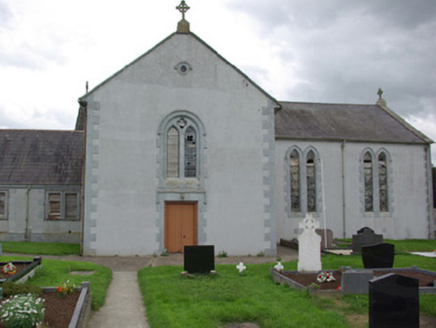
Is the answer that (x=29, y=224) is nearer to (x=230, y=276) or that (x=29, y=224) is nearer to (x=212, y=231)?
(x=212, y=231)

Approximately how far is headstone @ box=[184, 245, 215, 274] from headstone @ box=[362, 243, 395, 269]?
493 cm

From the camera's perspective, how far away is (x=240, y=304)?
401 inches

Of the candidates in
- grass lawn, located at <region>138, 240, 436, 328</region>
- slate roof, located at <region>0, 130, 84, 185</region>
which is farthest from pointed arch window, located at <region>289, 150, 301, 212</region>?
grass lawn, located at <region>138, 240, 436, 328</region>

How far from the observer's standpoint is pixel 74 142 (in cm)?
2788

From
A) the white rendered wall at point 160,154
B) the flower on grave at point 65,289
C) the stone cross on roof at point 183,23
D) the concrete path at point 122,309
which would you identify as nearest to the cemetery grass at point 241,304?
the concrete path at point 122,309

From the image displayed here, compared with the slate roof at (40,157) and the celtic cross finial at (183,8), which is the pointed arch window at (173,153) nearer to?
the celtic cross finial at (183,8)

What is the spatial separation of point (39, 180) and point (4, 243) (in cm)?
394

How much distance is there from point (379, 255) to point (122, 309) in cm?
838

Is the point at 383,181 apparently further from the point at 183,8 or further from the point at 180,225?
the point at 183,8

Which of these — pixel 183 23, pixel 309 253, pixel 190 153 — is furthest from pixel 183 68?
pixel 309 253

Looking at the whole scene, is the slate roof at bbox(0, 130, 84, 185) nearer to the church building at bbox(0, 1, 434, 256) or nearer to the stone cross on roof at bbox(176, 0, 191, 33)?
the church building at bbox(0, 1, 434, 256)

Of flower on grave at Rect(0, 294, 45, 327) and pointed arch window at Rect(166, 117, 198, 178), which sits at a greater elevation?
pointed arch window at Rect(166, 117, 198, 178)

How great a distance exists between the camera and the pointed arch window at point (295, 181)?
26500mm

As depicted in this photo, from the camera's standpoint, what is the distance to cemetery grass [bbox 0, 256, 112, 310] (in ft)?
37.3
